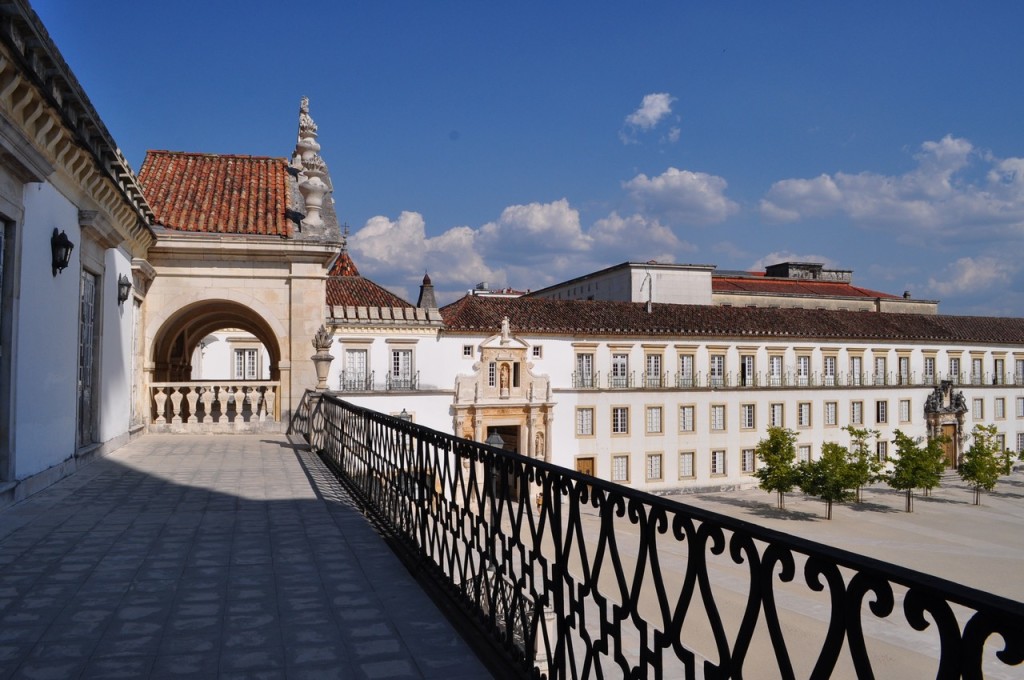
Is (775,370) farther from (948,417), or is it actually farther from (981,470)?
(948,417)

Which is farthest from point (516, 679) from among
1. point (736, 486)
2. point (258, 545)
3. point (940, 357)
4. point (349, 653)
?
point (940, 357)

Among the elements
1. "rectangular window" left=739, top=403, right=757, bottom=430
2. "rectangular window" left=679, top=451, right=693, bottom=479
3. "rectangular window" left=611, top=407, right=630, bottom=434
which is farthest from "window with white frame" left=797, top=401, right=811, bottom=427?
"rectangular window" left=611, top=407, right=630, bottom=434

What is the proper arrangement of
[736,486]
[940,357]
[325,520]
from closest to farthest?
[325,520] → [736,486] → [940,357]

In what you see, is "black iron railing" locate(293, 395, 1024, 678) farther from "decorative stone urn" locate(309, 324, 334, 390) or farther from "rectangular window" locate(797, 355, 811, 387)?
"rectangular window" locate(797, 355, 811, 387)

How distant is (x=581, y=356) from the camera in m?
37.6

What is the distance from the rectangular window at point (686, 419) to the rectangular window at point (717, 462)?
2.00m

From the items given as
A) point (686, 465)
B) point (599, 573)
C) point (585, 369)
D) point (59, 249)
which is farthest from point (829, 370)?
point (599, 573)

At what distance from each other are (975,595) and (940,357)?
51.3m

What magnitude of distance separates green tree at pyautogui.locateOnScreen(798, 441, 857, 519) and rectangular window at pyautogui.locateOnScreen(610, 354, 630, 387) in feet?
30.4

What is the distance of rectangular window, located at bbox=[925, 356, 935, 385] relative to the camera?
45.6 metres

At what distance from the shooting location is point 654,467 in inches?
1513

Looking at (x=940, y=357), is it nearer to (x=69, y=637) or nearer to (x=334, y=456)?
(x=334, y=456)

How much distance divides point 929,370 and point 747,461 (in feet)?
48.1

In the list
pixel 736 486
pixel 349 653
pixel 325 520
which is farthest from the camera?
pixel 736 486
